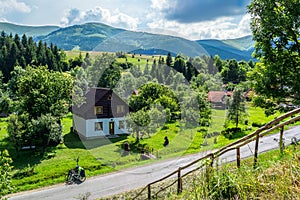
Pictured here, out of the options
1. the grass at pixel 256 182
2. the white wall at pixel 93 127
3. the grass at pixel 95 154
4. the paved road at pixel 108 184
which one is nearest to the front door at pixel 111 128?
the white wall at pixel 93 127

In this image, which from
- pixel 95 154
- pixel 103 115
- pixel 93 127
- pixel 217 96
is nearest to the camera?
pixel 95 154

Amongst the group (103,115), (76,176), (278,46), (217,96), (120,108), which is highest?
(278,46)

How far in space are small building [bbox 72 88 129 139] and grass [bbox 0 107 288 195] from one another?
4.81ft

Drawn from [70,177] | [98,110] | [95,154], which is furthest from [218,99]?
[70,177]

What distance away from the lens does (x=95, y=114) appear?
27266mm

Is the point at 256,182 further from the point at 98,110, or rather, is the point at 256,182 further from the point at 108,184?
the point at 98,110

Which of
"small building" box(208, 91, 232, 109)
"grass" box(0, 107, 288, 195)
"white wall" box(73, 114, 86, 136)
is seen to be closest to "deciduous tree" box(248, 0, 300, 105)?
"grass" box(0, 107, 288, 195)

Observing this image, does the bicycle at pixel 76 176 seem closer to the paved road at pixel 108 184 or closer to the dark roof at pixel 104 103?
the paved road at pixel 108 184

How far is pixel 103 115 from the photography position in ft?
90.7

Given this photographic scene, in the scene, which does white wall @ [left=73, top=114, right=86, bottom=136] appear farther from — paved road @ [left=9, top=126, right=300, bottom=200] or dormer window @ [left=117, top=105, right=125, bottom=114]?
paved road @ [left=9, top=126, right=300, bottom=200]

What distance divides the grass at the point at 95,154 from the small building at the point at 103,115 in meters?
1.46

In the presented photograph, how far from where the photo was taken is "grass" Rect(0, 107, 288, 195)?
690 inches

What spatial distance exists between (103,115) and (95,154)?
6.86 metres

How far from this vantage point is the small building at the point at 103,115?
26.9 meters
